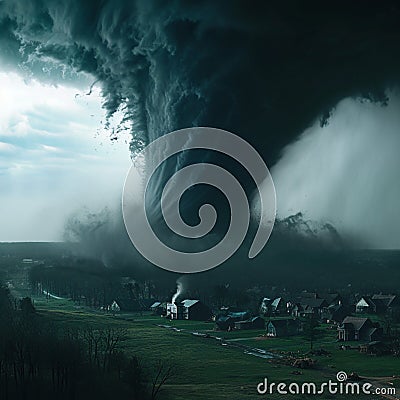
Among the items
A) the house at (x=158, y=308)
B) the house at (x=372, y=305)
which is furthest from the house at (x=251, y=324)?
the house at (x=372, y=305)

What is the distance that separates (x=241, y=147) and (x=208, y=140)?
2.93 m

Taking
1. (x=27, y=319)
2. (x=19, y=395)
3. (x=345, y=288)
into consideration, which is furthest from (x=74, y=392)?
(x=345, y=288)

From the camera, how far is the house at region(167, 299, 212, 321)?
49.4m

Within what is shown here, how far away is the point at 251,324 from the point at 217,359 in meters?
14.2

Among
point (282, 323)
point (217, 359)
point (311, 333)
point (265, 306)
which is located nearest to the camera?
point (217, 359)

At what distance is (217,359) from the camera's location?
31297mm

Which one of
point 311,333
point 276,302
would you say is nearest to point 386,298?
point 276,302

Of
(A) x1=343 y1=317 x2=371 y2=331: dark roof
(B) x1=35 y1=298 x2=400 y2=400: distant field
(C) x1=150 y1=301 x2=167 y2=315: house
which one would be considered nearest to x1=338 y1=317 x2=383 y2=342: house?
(A) x1=343 y1=317 x2=371 y2=331: dark roof

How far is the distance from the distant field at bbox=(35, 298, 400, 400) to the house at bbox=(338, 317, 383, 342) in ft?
3.20

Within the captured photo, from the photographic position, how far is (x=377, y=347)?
34156 mm

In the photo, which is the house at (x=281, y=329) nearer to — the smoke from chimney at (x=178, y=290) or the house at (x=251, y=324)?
the house at (x=251, y=324)

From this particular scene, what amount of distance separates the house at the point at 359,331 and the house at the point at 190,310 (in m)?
13.2

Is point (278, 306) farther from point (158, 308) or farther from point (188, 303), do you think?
point (158, 308)

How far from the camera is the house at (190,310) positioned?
162 ft
